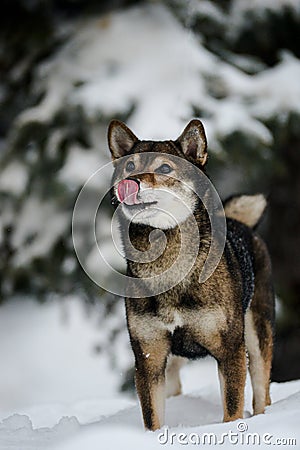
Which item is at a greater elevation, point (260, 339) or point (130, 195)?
point (130, 195)

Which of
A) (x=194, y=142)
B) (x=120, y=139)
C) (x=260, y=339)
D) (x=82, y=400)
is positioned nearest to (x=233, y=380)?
(x=260, y=339)

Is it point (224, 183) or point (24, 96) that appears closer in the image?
point (24, 96)

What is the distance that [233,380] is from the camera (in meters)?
3.34

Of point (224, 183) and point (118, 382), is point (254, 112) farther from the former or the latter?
point (118, 382)

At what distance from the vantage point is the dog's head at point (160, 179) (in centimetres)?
313

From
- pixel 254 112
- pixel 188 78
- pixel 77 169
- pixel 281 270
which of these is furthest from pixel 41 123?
pixel 281 270

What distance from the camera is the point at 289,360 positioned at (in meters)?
8.08

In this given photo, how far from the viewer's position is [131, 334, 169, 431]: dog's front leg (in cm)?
335

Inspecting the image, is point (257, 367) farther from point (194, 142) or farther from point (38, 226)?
point (38, 226)

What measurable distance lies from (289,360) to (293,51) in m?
3.09

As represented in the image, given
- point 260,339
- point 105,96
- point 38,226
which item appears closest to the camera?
point 260,339

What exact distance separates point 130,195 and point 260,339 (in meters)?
1.26

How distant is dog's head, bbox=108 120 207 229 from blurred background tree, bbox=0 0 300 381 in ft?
9.17

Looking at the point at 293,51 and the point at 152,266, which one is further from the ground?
the point at 152,266
